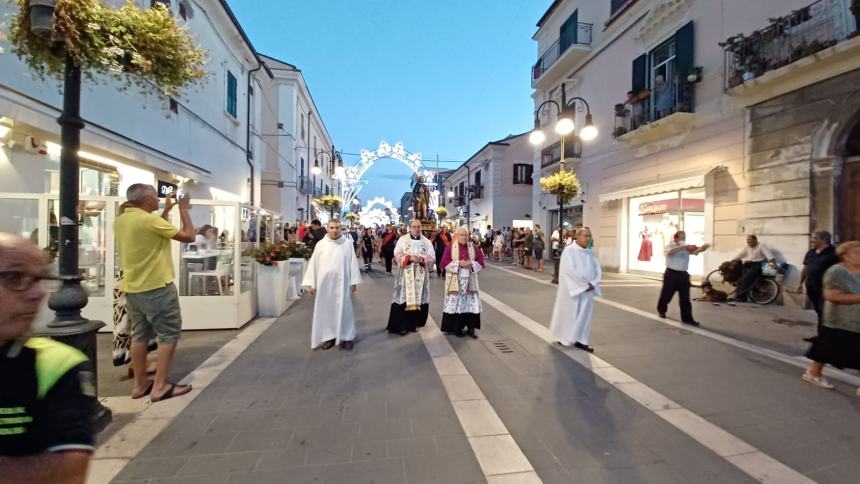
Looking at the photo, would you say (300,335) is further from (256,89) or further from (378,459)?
(256,89)

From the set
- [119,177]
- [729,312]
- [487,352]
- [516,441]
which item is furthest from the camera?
[119,177]

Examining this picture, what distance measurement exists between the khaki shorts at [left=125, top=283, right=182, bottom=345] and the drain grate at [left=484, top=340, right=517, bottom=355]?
12.1 ft

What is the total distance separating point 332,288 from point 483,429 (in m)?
3.11

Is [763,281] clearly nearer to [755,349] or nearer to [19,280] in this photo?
[755,349]

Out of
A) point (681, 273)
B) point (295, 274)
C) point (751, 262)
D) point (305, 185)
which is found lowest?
point (295, 274)

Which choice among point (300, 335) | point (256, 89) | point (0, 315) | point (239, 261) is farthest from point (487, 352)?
point (256, 89)

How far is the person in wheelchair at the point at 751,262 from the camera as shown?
9242 mm

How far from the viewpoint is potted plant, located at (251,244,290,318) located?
7473 millimetres

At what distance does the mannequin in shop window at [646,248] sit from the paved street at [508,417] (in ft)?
28.1

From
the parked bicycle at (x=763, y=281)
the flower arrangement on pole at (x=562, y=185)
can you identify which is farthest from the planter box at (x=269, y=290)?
the parked bicycle at (x=763, y=281)

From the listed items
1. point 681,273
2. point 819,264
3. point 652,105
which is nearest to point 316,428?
point 681,273

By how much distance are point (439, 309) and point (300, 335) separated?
3026 millimetres

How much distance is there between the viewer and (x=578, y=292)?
5.73m

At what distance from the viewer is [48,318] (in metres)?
5.61
